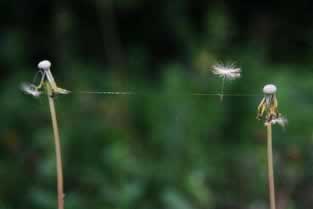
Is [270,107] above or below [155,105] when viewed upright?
below

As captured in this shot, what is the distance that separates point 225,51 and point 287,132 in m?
0.78

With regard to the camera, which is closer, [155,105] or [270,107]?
[270,107]

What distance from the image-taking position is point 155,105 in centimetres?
257

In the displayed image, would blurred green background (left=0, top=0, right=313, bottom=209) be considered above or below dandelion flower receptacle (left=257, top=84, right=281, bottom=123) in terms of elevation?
above

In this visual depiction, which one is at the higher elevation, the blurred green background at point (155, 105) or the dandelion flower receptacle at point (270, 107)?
the blurred green background at point (155, 105)

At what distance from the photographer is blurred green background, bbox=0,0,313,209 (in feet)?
7.18

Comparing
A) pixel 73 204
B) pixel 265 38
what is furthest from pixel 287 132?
pixel 265 38

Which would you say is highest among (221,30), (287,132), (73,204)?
(221,30)

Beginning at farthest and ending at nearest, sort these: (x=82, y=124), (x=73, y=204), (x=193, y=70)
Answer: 1. (x=193, y=70)
2. (x=82, y=124)
3. (x=73, y=204)

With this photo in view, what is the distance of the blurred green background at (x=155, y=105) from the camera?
219cm

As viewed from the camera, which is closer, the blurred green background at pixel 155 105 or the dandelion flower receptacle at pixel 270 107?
the dandelion flower receptacle at pixel 270 107

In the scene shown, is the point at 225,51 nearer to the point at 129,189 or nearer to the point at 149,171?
the point at 149,171

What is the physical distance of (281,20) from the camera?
342 cm

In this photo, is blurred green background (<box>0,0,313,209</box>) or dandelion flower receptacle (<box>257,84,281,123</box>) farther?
blurred green background (<box>0,0,313,209</box>)
